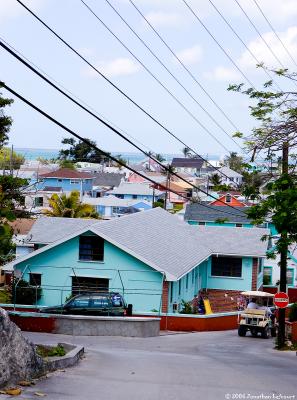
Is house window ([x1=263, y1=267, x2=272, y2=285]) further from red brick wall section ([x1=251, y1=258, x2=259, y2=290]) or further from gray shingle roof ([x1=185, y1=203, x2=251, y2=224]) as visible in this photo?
gray shingle roof ([x1=185, y1=203, x2=251, y2=224])

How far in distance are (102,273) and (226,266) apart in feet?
41.0

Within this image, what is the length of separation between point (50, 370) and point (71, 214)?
46114mm

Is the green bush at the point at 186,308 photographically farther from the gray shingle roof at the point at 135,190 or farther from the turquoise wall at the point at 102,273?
the gray shingle roof at the point at 135,190

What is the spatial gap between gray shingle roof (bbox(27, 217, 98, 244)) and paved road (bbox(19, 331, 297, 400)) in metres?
15.9

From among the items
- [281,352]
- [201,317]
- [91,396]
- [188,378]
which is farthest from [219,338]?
[91,396]

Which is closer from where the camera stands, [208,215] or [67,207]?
[67,207]

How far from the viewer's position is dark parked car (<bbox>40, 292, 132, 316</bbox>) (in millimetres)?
30312

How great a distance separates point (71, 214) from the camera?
197 ft

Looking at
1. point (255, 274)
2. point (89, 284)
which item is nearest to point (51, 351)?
point (89, 284)

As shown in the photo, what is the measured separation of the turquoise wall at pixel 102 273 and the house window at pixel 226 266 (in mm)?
11886

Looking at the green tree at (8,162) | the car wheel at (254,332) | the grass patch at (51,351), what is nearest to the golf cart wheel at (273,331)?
the car wheel at (254,332)

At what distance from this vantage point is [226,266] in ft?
151

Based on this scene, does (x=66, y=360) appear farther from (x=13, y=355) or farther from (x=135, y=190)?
(x=135, y=190)

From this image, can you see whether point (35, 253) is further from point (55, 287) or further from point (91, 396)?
point (91, 396)
